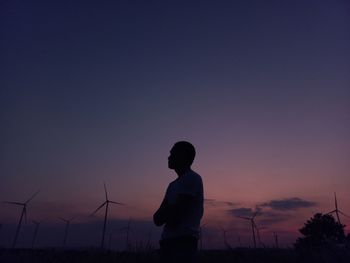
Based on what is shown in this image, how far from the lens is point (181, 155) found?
4898 mm

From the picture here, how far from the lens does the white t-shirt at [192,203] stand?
4.40 m

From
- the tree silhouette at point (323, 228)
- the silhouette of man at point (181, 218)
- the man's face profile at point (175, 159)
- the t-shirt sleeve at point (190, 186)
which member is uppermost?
the tree silhouette at point (323, 228)

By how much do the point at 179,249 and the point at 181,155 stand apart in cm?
122

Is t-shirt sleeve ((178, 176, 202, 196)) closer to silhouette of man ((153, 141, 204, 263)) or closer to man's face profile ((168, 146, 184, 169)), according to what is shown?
silhouette of man ((153, 141, 204, 263))

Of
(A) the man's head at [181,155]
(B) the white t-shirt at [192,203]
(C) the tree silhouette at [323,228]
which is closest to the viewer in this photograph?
(B) the white t-shirt at [192,203]

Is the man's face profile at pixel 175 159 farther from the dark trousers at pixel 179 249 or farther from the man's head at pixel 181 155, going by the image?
the dark trousers at pixel 179 249

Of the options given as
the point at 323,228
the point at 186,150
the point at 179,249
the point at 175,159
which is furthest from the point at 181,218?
the point at 323,228

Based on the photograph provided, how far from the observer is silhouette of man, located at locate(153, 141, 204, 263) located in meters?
4.32

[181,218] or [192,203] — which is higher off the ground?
[192,203]

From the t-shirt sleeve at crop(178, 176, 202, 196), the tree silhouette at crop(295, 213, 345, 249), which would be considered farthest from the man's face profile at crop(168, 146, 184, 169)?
the tree silhouette at crop(295, 213, 345, 249)

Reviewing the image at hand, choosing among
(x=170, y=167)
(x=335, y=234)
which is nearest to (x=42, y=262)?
(x=170, y=167)

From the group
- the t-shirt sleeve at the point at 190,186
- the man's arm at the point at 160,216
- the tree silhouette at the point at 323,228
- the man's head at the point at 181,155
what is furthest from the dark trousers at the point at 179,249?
the tree silhouette at the point at 323,228

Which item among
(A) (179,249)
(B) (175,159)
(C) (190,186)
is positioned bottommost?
(A) (179,249)

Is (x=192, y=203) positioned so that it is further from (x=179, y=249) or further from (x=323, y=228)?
(x=323, y=228)
